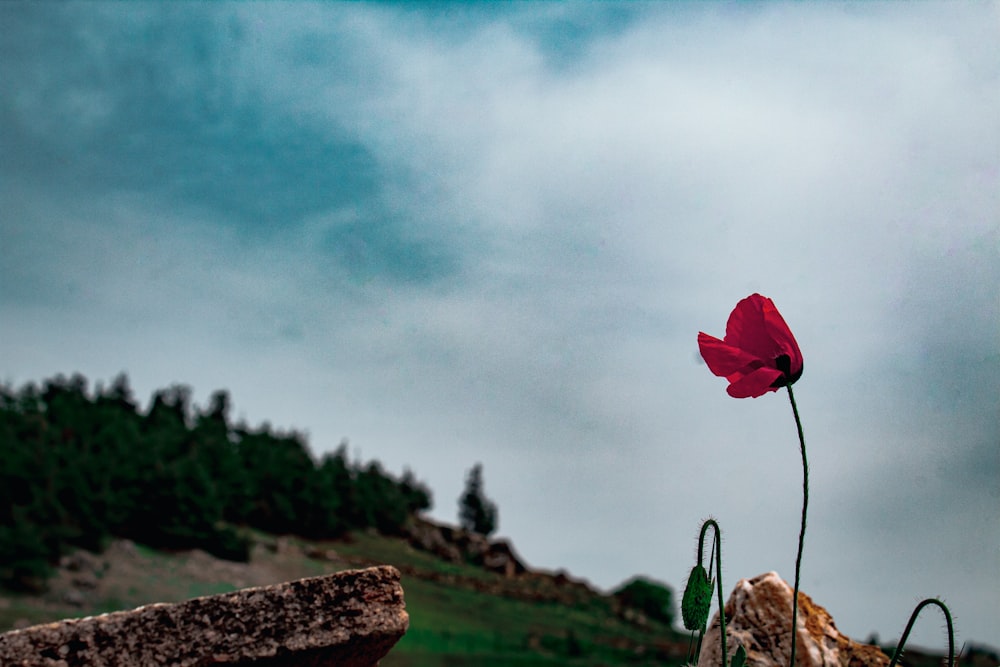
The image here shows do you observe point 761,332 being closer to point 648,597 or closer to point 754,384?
point 754,384

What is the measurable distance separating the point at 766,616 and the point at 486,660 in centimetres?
1021

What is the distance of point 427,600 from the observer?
14641mm

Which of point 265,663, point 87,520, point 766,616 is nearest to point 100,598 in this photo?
point 87,520

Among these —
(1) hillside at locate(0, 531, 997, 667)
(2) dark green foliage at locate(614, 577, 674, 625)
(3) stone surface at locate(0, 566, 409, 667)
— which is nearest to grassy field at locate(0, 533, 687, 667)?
(1) hillside at locate(0, 531, 997, 667)

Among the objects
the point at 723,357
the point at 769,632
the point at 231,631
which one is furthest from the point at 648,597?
the point at 723,357

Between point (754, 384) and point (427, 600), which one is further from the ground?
point (754, 384)

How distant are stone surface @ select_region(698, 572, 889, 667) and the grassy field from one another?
867 cm

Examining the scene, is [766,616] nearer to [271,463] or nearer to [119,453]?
[119,453]

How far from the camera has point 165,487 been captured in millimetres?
14172

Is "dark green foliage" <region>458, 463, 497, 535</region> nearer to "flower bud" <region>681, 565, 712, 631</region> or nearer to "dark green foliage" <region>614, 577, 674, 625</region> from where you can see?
"dark green foliage" <region>614, 577, 674, 625</region>

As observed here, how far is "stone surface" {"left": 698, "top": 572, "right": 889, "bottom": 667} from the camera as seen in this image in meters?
3.26

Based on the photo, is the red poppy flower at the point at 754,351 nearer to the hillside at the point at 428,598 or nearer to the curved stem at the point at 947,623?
the curved stem at the point at 947,623

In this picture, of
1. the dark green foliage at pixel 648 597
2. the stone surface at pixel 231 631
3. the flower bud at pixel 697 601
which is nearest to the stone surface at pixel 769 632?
the flower bud at pixel 697 601

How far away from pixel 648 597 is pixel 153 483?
10068 mm
